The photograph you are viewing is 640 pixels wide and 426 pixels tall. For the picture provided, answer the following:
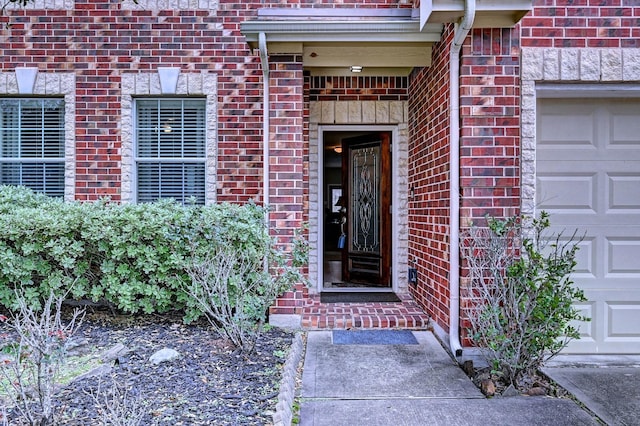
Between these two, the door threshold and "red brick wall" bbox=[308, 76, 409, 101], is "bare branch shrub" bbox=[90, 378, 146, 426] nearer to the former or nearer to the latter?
the door threshold

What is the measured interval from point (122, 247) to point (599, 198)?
4.34 meters

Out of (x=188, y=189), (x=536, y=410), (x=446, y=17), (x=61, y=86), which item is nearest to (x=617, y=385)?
(x=536, y=410)


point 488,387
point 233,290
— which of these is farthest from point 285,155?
point 488,387

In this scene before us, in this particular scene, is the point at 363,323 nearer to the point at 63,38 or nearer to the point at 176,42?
the point at 176,42

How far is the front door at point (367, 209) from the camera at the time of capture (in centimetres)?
577

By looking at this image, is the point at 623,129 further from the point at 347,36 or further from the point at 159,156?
the point at 159,156

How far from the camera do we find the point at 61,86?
5098 millimetres

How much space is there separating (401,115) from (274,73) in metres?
1.90

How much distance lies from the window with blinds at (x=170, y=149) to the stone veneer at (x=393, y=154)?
1.37m

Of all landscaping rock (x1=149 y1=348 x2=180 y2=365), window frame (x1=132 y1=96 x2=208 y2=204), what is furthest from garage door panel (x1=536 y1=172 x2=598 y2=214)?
window frame (x1=132 y1=96 x2=208 y2=204)

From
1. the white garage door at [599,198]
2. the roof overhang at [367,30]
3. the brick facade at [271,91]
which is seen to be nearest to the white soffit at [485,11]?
the roof overhang at [367,30]

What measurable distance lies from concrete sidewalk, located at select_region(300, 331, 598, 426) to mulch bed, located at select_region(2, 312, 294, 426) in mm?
330

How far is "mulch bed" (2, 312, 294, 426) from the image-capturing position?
251 cm

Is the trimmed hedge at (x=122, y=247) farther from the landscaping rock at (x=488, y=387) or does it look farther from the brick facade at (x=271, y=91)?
the landscaping rock at (x=488, y=387)
